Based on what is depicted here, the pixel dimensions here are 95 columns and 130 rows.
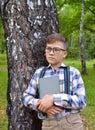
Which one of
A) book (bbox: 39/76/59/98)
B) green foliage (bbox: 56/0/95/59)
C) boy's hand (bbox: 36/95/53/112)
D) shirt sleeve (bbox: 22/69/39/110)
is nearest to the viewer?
boy's hand (bbox: 36/95/53/112)

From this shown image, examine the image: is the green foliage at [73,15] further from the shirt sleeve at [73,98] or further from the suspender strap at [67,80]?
the shirt sleeve at [73,98]

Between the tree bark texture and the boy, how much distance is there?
0.42 m

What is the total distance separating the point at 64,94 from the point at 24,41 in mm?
1010

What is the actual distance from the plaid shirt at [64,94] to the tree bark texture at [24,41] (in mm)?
378

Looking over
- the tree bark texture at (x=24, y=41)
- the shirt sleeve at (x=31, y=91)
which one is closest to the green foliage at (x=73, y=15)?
the tree bark texture at (x=24, y=41)

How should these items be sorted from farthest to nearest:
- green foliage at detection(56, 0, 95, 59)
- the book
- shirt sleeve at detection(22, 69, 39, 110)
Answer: green foliage at detection(56, 0, 95, 59) → shirt sleeve at detection(22, 69, 39, 110) → the book

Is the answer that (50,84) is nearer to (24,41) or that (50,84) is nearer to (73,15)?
(24,41)

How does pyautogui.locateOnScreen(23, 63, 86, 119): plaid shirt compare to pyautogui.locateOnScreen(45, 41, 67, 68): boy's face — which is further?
pyautogui.locateOnScreen(45, 41, 67, 68): boy's face

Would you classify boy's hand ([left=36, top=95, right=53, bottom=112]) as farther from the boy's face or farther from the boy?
the boy's face

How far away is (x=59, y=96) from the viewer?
3816mm

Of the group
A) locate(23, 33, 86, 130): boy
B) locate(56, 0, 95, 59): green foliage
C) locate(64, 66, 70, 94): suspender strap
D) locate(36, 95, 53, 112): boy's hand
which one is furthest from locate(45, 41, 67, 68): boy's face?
locate(56, 0, 95, 59): green foliage

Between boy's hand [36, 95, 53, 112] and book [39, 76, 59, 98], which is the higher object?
book [39, 76, 59, 98]

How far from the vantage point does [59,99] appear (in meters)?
3.81

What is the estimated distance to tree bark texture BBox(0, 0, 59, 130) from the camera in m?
4.48
